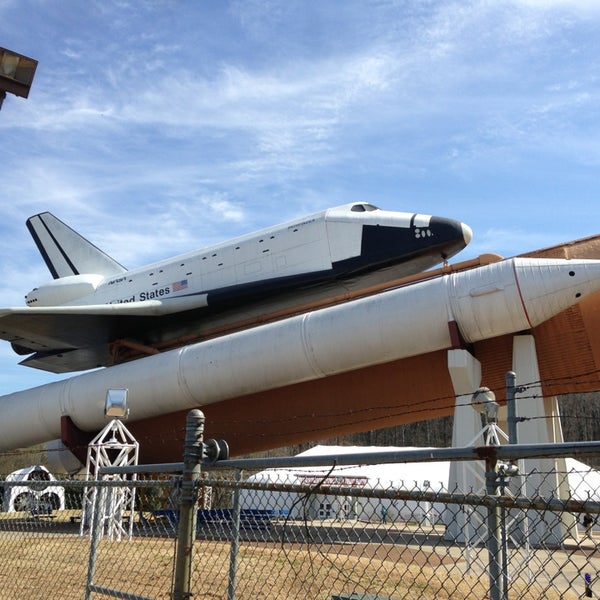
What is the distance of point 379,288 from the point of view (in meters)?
11.8

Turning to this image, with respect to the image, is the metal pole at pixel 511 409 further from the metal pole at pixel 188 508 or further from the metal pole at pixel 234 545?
the metal pole at pixel 188 508

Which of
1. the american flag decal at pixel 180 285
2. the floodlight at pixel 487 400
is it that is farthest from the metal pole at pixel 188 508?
the american flag decal at pixel 180 285

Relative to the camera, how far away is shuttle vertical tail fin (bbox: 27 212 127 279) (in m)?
20.4

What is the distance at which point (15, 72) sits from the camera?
6164 millimetres

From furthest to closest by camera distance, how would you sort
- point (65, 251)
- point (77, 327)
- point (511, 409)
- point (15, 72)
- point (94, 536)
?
1. point (65, 251)
2. point (77, 327)
3. point (15, 72)
4. point (511, 409)
5. point (94, 536)

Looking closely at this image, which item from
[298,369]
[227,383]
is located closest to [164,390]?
[227,383]

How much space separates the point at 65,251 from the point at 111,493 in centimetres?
1244

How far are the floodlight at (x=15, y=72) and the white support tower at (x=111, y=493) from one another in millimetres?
3483

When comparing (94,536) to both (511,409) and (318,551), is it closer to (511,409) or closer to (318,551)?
(318,551)

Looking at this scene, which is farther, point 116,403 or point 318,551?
point 116,403

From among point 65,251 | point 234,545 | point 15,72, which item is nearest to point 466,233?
point 15,72

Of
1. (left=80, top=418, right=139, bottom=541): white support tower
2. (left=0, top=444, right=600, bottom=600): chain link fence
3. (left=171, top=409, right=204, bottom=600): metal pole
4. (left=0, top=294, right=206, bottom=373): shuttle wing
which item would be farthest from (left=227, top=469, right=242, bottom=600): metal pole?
(left=0, top=294, right=206, bottom=373): shuttle wing

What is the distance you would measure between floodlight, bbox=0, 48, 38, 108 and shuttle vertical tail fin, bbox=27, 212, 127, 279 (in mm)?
14121

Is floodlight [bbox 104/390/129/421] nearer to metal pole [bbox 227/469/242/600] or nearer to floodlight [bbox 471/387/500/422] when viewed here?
floodlight [bbox 471/387/500/422]
